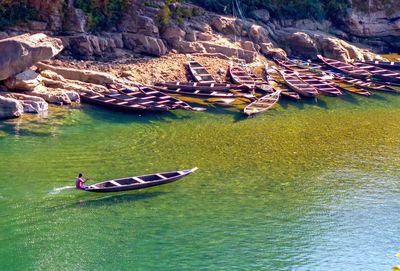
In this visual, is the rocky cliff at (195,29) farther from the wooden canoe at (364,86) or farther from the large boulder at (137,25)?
the wooden canoe at (364,86)

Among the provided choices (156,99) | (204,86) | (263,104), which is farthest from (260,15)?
(156,99)

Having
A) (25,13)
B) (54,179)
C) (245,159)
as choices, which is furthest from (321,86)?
(54,179)

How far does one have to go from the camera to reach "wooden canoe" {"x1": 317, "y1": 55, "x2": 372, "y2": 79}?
43656 mm

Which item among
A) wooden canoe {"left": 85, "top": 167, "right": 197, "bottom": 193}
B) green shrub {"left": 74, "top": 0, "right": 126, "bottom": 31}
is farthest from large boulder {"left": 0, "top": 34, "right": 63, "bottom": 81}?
wooden canoe {"left": 85, "top": 167, "right": 197, "bottom": 193}

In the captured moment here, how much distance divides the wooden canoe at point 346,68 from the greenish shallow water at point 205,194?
801cm

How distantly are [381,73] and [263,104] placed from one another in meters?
11.3

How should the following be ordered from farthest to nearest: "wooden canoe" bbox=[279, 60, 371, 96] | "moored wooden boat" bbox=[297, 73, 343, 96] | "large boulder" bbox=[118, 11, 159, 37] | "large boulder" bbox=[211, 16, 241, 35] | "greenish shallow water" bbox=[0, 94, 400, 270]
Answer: "large boulder" bbox=[211, 16, 241, 35] → "large boulder" bbox=[118, 11, 159, 37] → "wooden canoe" bbox=[279, 60, 371, 96] → "moored wooden boat" bbox=[297, 73, 343, 96] → "greenish shallow water" bbox=[0, 94, 400, 270]

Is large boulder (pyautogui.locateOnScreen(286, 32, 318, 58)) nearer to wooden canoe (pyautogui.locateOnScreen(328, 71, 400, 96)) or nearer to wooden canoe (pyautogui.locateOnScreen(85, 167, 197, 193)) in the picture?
wooden canoe (pyautogui.locateOnScreen(328, 71, 400, 96))

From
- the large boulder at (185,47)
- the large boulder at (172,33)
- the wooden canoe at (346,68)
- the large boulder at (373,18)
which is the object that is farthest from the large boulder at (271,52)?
the large boulder at (373,18)

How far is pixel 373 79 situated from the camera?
44.0 metres

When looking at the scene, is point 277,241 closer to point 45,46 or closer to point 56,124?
point 56,124

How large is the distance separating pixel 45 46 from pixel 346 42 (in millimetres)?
23754

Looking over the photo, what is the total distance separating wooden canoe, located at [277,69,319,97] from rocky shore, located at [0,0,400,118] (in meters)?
2.64

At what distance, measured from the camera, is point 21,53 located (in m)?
32.5
